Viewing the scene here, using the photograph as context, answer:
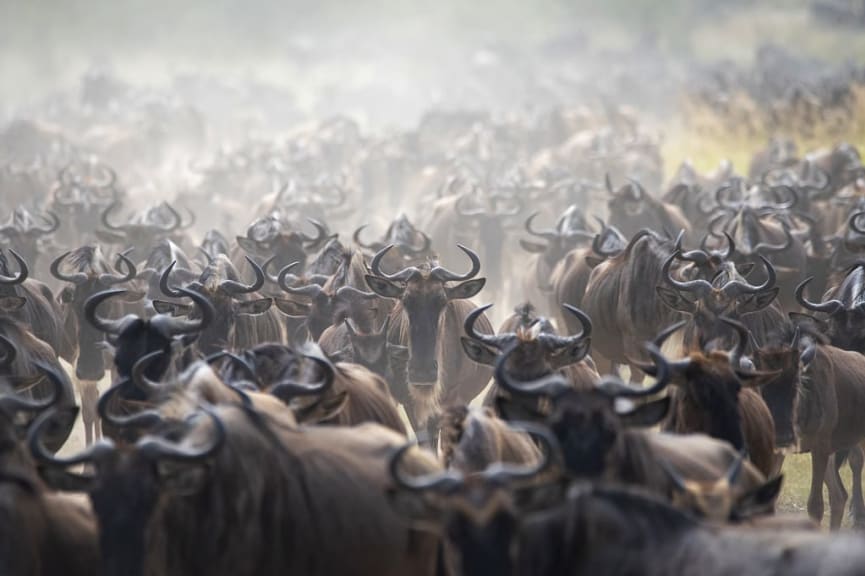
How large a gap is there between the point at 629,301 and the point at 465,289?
5.95ft

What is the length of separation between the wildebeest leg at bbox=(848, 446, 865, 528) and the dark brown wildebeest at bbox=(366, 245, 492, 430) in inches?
125

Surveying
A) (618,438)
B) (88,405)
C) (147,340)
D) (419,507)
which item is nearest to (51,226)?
(88,405)

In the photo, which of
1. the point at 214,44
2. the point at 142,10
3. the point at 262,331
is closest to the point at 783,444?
the point at 262,331

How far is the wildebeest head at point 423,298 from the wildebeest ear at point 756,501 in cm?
427

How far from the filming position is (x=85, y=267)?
40.4ft

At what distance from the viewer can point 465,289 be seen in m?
10.6

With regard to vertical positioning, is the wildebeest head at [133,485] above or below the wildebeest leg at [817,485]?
above

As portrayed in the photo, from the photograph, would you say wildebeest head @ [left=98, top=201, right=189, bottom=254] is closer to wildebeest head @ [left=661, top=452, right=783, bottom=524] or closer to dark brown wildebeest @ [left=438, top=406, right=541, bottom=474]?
dark brown wildebeest @ [left=438, top=406, right=541, bottom=474]

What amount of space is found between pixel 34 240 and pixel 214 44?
71726 mm

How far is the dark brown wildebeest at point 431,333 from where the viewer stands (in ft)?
32.5

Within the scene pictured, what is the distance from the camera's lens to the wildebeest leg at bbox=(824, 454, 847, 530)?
992cm

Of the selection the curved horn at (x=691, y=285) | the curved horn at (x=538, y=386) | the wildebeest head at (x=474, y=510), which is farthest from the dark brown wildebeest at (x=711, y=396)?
the curved horn at (x=691, y=285)

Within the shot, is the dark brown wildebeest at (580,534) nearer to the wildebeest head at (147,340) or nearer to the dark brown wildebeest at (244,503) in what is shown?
the dark brown wildebeest at (244,503)

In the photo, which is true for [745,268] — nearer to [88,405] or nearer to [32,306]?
[88,405]
